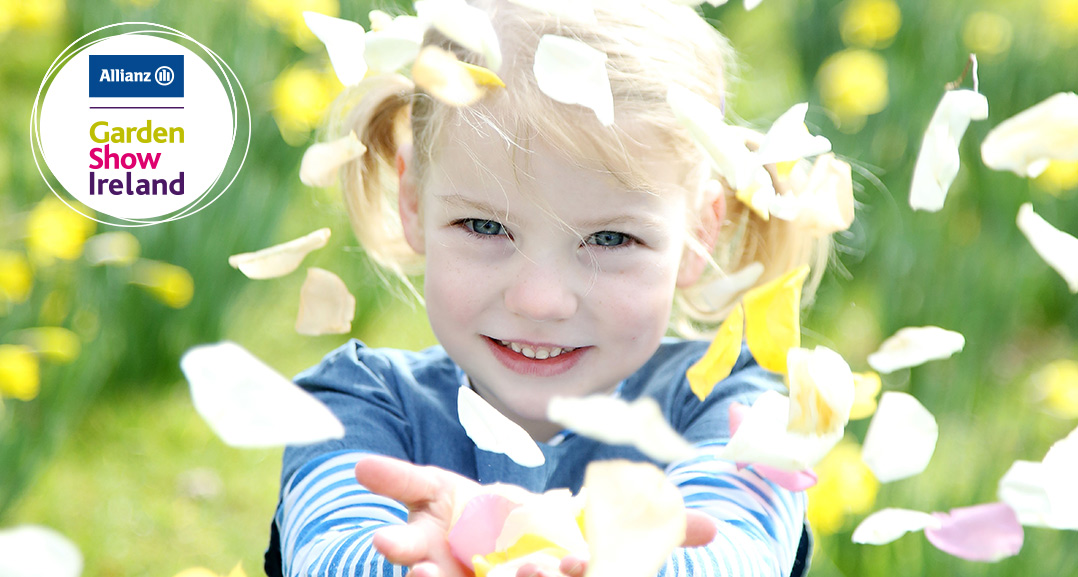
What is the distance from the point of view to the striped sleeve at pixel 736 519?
3.14ft

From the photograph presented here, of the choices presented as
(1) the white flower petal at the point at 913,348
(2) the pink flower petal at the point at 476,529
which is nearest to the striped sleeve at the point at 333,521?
(2) the pink flower petal at the point at 476,529

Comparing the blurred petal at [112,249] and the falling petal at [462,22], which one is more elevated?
the falling petal at [462,22]

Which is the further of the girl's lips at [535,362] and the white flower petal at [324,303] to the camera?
the white flower petal at [324,303]

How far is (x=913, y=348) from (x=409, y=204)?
2.07ft

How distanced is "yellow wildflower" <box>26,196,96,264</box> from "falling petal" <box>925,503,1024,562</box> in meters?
1.38

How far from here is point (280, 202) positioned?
6.35 feet

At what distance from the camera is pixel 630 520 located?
76 cm

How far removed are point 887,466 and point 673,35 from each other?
537mm

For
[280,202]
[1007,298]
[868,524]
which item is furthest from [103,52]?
[1007,298]

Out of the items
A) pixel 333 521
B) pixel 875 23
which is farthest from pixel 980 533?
pixel 875 23

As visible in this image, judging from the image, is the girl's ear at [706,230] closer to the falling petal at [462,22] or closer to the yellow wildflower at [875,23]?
the falling petal at [462,22]

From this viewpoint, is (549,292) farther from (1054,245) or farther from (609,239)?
(1054,245)

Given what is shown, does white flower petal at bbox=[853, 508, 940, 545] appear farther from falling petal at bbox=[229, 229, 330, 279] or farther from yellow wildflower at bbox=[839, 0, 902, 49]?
yellow wildflower at bbox=[839, 0, 902, 49]

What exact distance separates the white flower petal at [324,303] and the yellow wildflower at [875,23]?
153 centimetres
